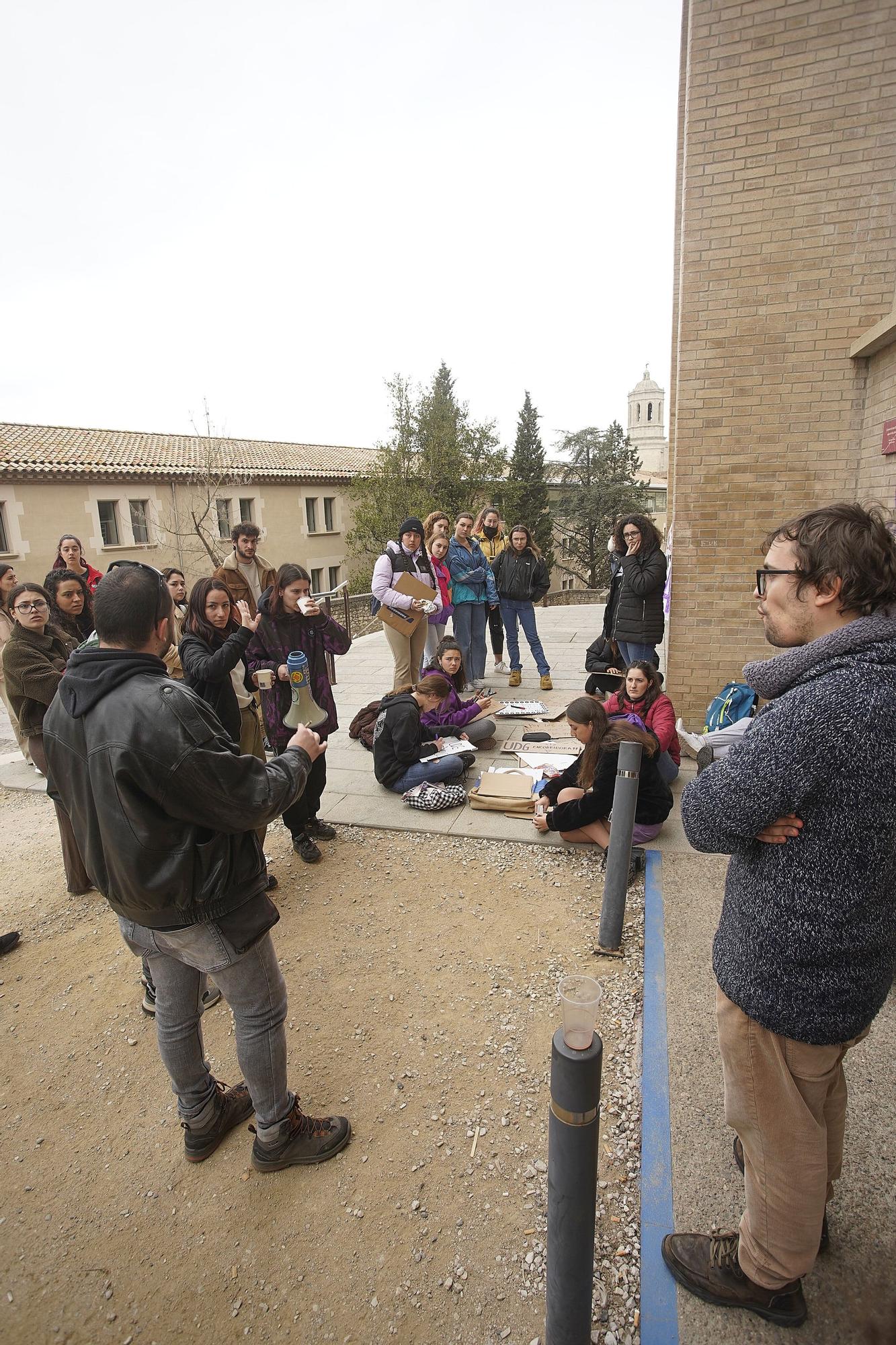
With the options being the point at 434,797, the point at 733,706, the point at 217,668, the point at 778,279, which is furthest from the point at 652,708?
the point at 778,279

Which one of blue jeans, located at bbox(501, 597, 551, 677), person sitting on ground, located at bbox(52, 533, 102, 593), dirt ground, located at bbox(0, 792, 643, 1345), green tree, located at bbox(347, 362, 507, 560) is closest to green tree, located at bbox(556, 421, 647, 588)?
green tree, located at bbox(347, 362, 507, 560)

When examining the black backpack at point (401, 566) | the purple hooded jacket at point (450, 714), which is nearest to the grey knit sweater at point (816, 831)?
the purple hooded jacket at point (450, 714)

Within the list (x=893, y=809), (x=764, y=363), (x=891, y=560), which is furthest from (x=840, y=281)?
(x=893, y=809)

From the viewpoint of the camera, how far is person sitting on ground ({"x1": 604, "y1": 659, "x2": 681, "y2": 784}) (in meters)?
5.09

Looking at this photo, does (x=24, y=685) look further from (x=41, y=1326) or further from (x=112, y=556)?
(x=112, y=556)

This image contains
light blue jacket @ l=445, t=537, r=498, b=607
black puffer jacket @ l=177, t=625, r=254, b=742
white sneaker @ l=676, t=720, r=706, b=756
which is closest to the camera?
black puffer jacket @ l=177, t=625, r=254, b=742

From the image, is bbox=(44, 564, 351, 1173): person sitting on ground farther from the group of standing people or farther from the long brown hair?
the group of standing people

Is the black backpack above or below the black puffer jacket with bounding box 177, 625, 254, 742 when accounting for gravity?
above

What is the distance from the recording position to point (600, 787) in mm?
4336

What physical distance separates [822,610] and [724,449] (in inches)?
194

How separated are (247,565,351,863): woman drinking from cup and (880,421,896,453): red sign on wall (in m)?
4.03

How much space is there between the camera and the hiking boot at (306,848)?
4.69 metres

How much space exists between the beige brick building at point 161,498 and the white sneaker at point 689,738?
76.2 ft

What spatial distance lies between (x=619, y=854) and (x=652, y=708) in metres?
1.87
